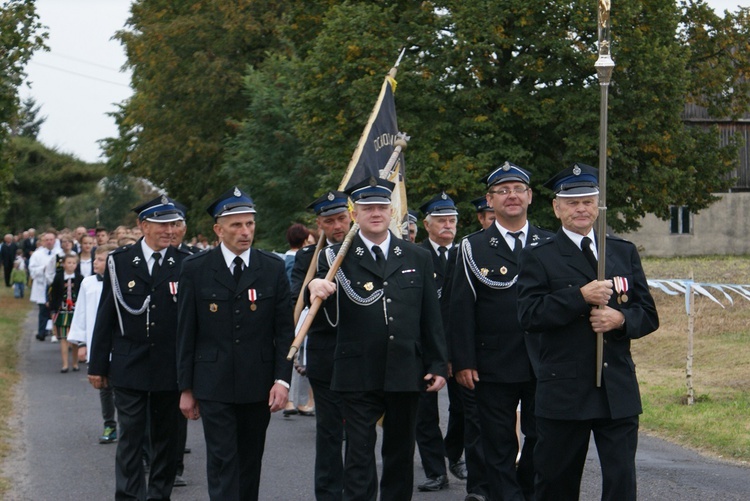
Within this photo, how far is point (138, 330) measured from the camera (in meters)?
8.32

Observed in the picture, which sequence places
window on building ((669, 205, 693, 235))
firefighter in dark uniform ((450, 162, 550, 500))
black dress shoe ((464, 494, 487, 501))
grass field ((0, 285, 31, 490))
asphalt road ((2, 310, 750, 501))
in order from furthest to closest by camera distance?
1. window on building ((669, 205, 693, 235))
2. grass field ((0, 285, 31, 490))
3. asphalt road ((2, 310, 750, 501))
4. black dress shoe ((464, 494, 487, 501))
5. firefighter in dark uniform ((450, 162, 550, 500))

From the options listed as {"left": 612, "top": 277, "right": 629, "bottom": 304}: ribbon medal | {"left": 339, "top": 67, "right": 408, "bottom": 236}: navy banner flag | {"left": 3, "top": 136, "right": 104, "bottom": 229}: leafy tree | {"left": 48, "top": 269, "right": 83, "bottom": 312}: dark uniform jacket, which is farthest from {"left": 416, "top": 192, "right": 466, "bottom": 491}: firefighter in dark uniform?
{"left": 3, "top": 136, "right": 104, "bottom": 229}: leafy tree

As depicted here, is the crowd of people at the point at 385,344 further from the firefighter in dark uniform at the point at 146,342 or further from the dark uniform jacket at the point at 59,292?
the dark uniform jacket at the point at 59,292

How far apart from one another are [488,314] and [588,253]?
177 cm

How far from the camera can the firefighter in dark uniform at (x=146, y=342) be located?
821 cm

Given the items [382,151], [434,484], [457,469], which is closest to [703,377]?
[457,469]

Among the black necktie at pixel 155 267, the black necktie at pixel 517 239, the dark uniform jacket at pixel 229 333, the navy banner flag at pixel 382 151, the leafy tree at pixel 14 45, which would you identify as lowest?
the dark uniform jacket at pixel 229 333

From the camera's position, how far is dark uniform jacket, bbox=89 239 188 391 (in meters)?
8.21

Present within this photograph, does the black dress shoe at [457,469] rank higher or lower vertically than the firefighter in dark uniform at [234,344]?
lower

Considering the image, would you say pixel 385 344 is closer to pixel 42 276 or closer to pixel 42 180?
pixel 42 276

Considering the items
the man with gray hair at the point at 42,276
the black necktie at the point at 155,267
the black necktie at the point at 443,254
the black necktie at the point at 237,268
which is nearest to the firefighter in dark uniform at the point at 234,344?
the black necktie at the point at 237,268

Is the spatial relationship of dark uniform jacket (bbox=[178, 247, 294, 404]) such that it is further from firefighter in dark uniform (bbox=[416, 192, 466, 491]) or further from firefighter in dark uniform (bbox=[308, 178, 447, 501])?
firefighter in dark uniform (bbox=[416, 192, 466, 491])

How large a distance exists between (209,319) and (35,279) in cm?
2019

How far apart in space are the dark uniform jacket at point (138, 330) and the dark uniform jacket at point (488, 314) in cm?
195
